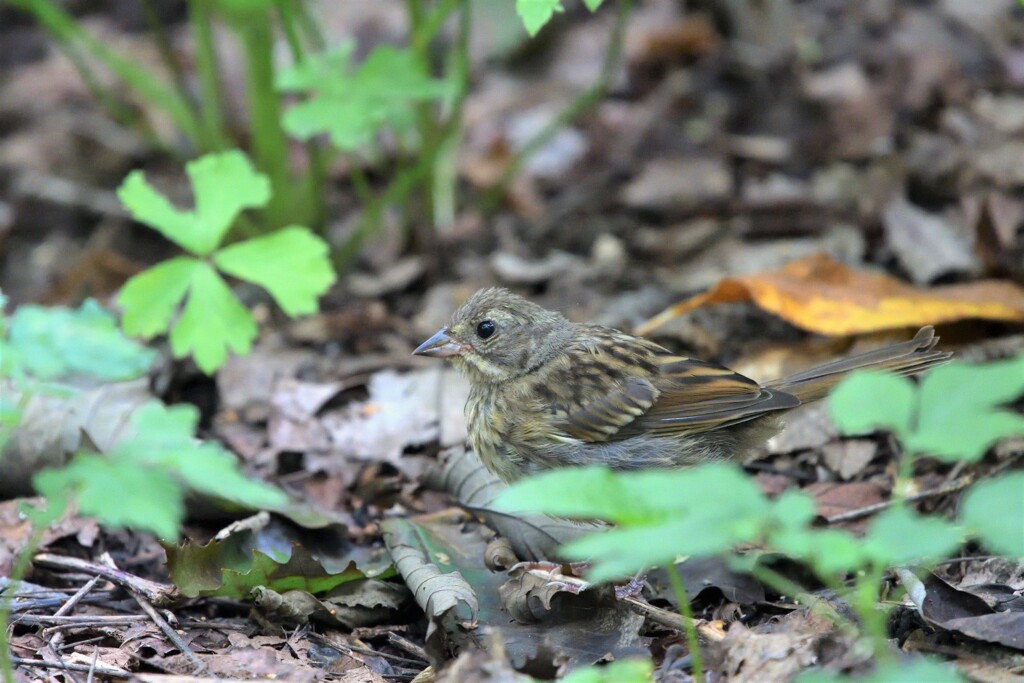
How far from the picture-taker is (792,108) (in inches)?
314

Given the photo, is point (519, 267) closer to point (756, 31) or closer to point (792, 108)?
point (792, 108)

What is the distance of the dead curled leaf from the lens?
4.86 meters

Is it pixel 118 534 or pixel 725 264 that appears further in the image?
pixel 725 264

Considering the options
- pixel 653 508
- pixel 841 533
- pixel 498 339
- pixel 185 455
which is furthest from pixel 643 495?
pixel 498 339

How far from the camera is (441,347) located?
4.78 meters

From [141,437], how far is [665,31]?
7.64 m

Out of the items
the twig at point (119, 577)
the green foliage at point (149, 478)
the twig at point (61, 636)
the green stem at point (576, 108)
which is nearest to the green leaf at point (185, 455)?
the green foliage at point (149, 478)

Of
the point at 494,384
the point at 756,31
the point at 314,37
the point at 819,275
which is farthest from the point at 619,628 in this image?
the point at 756,31

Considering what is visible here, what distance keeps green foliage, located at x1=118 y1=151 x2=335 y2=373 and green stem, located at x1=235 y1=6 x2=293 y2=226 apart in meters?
1.38

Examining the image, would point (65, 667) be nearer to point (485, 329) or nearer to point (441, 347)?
point (441, 347)

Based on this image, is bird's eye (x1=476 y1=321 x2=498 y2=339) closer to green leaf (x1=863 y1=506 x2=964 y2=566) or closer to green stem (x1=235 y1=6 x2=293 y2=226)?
green stem (x1=235 y1=6 x2=293 y2=226)

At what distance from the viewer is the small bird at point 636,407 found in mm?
4340

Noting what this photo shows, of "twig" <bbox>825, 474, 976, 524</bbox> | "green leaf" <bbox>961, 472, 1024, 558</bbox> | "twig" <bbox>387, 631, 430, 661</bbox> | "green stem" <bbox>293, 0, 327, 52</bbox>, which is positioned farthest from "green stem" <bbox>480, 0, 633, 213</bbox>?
"green leaf" <bbox>961, 472, 1024, 558</bbox>

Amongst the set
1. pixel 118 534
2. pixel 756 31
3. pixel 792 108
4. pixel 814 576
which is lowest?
pixel 814 576
